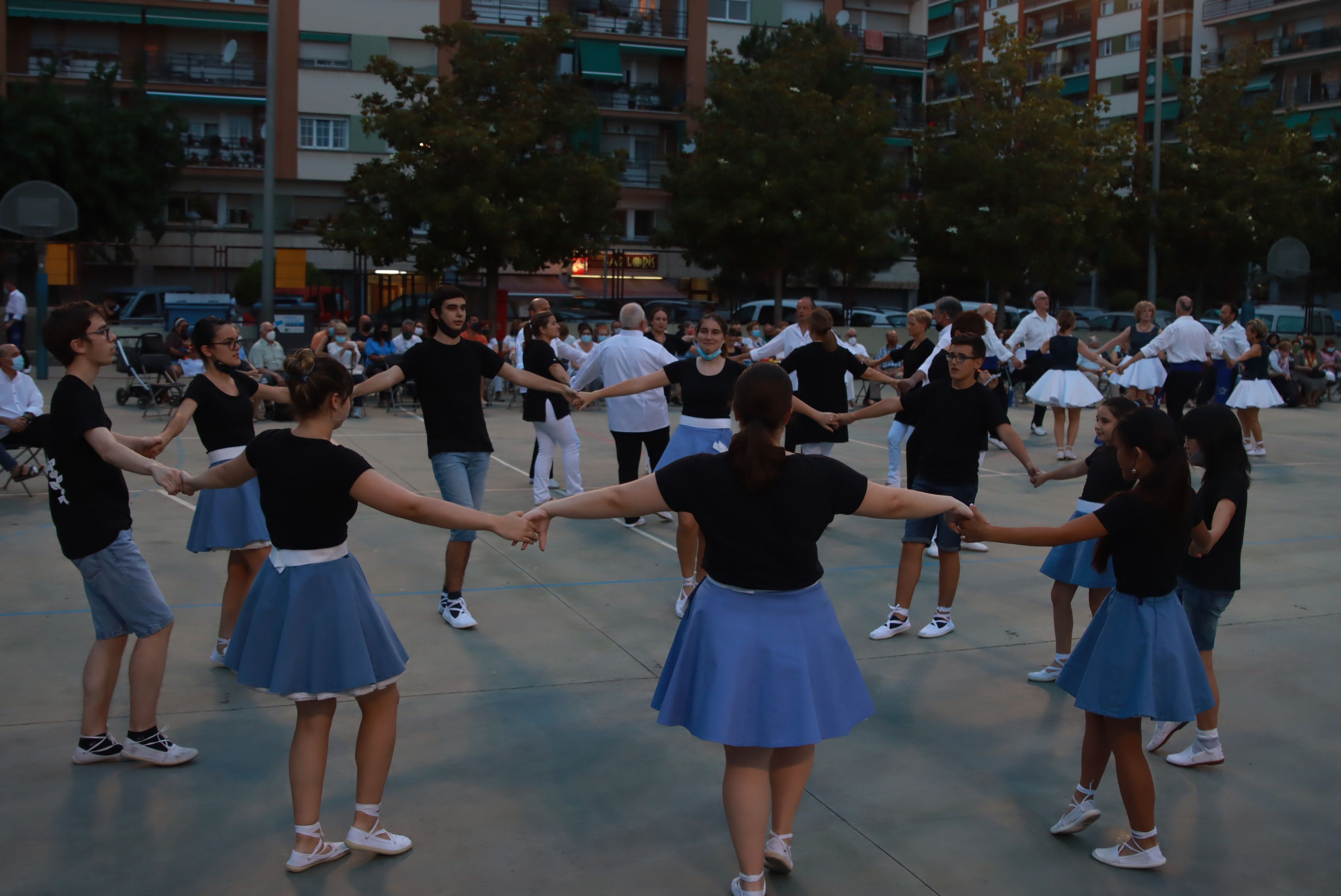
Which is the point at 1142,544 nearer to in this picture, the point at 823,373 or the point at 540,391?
the point at 823,373

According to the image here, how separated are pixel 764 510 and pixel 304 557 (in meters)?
1.53

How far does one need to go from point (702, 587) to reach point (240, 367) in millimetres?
3680

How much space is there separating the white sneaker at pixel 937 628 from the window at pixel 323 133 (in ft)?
128

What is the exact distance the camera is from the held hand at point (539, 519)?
384 centimetres

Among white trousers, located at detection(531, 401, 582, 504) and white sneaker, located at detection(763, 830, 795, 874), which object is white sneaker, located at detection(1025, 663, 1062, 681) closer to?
white sneaker, located at detection(763, 830, 795, 874)

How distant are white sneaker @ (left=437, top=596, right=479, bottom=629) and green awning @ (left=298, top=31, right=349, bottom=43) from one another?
3779cm

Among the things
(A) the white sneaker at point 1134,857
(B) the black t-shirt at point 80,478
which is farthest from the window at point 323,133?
(A) the white sneaker at point 1134,857

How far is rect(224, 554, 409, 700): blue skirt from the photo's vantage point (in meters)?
3.71

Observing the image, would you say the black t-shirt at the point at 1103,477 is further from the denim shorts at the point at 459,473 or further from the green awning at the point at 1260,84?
the green awning at the point at 1260,84

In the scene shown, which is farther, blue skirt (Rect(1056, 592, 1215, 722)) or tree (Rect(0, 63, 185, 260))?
tree (Rect(0, 63, 185, 260))

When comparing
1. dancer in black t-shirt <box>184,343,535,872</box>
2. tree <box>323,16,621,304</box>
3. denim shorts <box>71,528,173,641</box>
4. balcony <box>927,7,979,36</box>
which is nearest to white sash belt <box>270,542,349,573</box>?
dancer in black t-shirt <box>184,343,535,872</box>

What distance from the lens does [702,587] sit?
3574 millimetres

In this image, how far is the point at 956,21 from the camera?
64.1 m

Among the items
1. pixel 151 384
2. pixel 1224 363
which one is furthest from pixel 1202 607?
pixel 151 384
